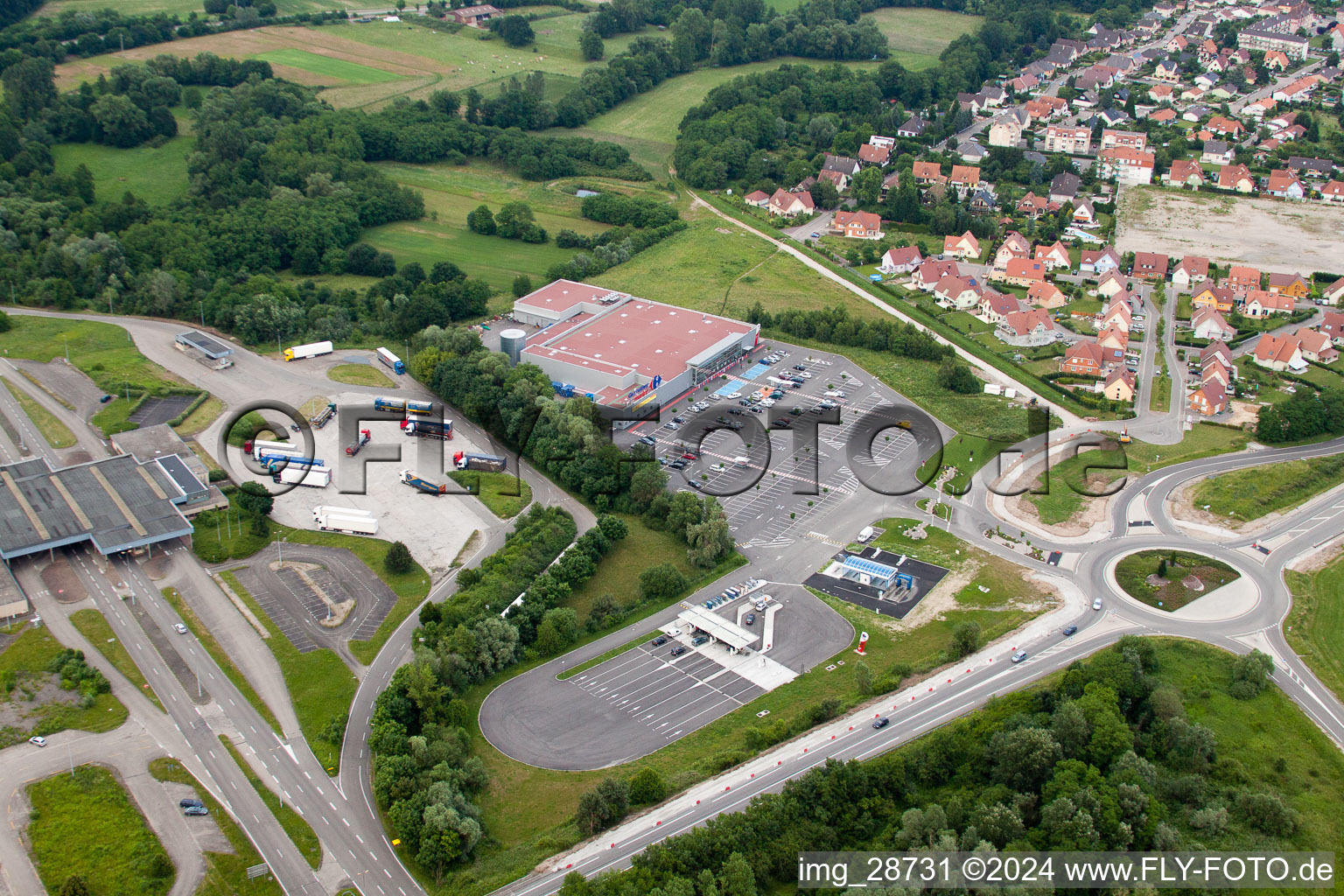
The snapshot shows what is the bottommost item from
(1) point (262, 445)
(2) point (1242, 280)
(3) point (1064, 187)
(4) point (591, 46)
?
(1) point (262, 445)

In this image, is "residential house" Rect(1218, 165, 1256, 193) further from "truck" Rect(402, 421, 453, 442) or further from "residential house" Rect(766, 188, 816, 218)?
"truck" Rect(402, 421, 453, 442)

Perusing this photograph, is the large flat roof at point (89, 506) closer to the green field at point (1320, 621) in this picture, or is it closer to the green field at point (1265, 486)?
the green field at point (1320, 621)

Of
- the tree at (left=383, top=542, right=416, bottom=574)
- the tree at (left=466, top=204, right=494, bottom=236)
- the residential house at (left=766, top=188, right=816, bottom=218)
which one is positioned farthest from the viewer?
the residential house at (left=766, top=188, right=816, bottom=218)

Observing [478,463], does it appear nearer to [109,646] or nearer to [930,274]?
[109,646]

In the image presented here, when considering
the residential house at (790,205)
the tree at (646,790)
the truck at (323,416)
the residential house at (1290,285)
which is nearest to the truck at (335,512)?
the truck at (323,416)

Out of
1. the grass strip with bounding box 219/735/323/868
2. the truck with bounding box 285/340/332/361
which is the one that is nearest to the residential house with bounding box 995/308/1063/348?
the truck with bounding box 285/340/332/361

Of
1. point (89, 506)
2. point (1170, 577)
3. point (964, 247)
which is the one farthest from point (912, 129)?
point (89, 506)

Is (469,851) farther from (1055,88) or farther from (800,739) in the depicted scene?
(1055,88)
